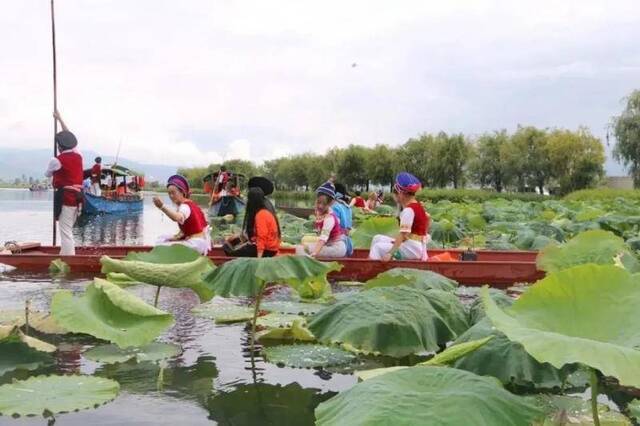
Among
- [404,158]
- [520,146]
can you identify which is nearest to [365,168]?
[404,158]

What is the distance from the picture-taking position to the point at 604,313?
229cm

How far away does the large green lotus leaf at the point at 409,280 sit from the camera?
440 cm

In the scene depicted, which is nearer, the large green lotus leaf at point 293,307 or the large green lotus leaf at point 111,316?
the large green lotus leaf at point 111,316

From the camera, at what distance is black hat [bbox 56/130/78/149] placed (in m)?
8.09

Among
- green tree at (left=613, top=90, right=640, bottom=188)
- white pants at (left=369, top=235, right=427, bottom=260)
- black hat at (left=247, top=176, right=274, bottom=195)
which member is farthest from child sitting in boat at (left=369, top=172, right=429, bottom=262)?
green tree at (left=613, top=90, right=640, bottom=188)

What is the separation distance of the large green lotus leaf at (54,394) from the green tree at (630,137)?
4180 centimetres

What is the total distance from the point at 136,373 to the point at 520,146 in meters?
49.9

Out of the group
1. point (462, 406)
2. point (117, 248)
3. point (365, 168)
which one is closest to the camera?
point (462, 406)

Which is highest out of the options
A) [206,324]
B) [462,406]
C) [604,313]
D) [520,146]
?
[520,146]

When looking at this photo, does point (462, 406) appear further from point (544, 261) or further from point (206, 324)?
point (206, 324)

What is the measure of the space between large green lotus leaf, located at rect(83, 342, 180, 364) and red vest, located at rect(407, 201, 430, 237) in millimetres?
3275

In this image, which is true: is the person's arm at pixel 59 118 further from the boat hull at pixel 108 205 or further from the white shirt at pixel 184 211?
the boat hull at pixel 108 205

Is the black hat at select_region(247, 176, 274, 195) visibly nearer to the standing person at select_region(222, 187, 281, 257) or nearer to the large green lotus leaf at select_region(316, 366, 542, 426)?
the standing person at select_region(222, 187, 281, 257)

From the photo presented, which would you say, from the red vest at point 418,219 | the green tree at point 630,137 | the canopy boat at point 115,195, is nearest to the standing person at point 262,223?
the red vest at point 418,219
